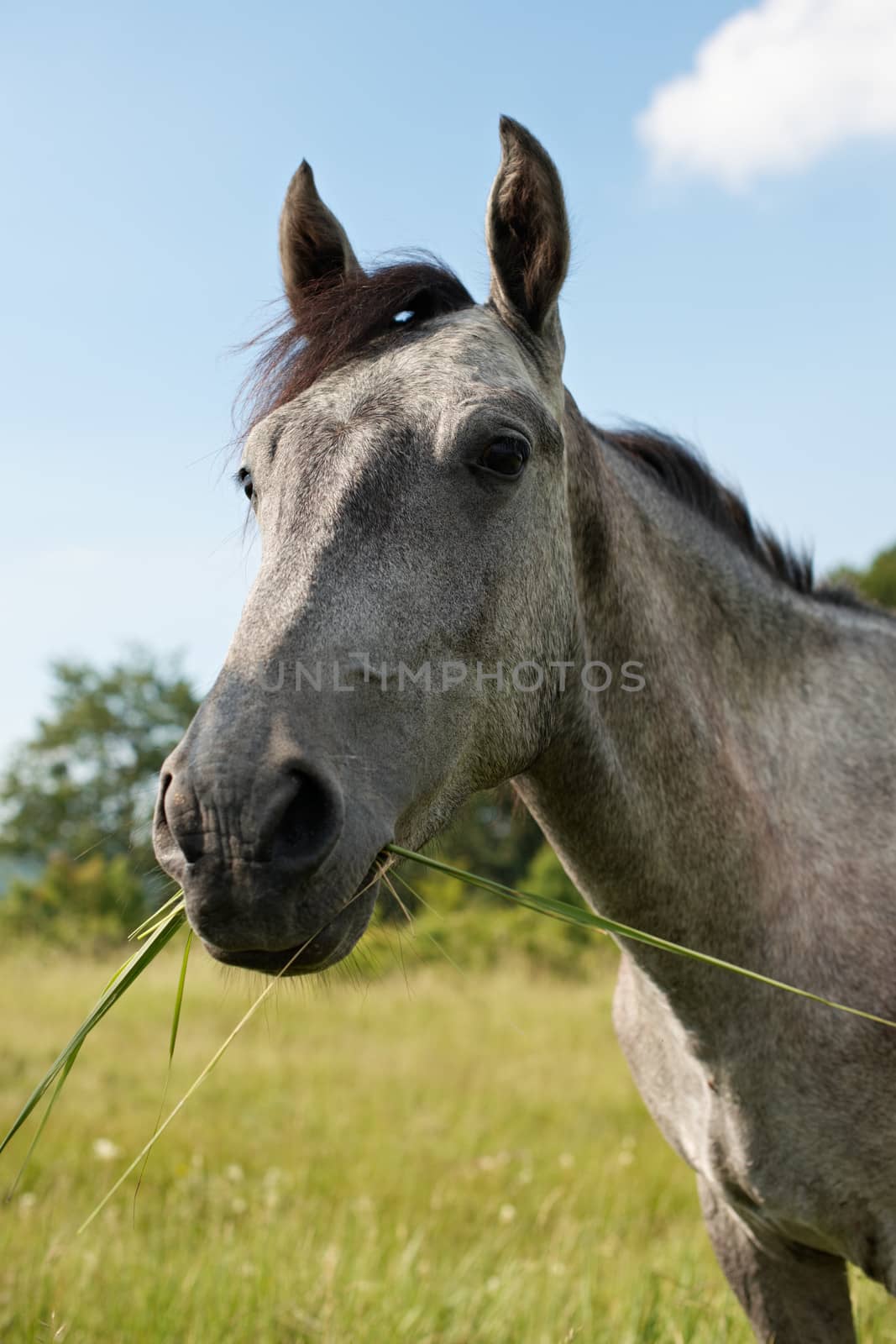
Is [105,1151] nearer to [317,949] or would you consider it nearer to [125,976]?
[125,976]

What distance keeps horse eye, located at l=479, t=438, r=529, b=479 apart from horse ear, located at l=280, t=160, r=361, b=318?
1111 mm

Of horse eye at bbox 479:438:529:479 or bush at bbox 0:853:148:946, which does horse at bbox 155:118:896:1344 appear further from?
bush at bbox 0:853:148:946

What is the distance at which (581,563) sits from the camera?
2801 millimetres

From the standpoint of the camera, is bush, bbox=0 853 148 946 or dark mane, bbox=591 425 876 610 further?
bush, bbox=0 853 148 946

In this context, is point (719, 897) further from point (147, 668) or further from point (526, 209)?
point (147, 668)

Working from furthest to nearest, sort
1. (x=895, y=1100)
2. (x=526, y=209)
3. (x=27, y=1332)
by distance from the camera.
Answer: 1. (x=27, y=1332)
2. (x=526, y=209)
3. (x=895, y=1100)

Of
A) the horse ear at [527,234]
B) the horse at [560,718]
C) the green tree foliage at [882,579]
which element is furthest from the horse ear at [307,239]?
the green tree foliage at [882,579]

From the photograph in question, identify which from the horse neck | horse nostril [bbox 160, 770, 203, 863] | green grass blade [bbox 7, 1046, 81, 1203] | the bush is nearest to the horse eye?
the horse neck

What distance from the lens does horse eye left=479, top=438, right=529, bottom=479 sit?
241cm

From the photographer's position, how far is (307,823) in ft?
6.09

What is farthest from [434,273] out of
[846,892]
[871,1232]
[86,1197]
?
[86,1197]

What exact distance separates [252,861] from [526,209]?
2030mm

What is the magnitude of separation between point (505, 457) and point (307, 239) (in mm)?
1415

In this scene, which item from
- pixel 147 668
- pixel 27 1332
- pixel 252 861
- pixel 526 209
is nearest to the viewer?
pixel 252 861
